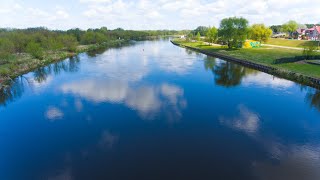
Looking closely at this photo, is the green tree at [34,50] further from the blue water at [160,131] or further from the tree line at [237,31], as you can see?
the tree line at [237,31]

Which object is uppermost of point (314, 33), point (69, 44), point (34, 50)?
point (314, 33)

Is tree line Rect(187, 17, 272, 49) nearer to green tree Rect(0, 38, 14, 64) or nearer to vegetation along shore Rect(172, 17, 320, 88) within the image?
vegetation along shore Rect(172, 17, 320, 88)

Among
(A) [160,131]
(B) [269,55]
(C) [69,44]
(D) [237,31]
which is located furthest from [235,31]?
(A) [160,131]

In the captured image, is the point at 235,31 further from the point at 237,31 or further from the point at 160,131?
the point at 160,131

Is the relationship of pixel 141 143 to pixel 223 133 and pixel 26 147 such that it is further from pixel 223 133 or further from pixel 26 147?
pixel 26 147

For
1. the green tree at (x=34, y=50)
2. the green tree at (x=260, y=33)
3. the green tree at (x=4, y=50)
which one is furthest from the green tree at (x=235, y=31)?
the green tree at (x=4, y=50)

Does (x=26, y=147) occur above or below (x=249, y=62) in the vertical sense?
below

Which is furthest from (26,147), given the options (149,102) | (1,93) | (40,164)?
(1,93)
